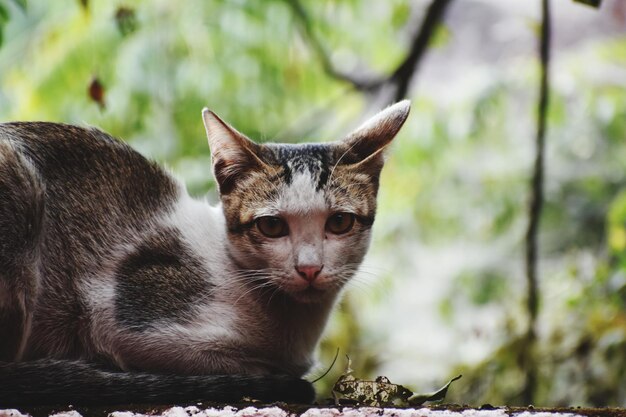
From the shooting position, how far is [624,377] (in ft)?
10.2

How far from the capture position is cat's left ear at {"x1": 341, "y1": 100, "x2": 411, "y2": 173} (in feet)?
5.34

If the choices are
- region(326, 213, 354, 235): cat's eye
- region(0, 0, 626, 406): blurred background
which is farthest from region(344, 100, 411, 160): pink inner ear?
region(0, 0, 626, 406): blurred background

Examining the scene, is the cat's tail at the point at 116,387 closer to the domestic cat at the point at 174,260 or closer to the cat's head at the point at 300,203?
the domestic cat at the point at 174,260

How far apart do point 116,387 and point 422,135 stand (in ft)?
9.90

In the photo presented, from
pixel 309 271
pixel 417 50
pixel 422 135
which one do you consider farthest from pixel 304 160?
pixel 422 135

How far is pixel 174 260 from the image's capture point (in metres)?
1.56

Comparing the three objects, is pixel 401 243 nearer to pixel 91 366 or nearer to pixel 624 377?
pixel 624 377

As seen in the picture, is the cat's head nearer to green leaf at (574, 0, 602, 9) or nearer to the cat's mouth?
the cat's mouth

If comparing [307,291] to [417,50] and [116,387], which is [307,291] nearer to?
[116,387]

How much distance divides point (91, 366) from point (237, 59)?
10.1 feet

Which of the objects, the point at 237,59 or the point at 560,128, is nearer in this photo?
the point at 237,59

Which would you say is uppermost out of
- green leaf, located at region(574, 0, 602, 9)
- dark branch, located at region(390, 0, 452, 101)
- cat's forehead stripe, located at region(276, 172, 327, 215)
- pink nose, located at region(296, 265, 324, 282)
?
dark branch, located at region(390, 0, 452, 101)

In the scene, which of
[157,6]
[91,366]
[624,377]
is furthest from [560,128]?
[91,366]

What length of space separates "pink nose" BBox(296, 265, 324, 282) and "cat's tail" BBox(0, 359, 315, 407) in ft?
0.68
